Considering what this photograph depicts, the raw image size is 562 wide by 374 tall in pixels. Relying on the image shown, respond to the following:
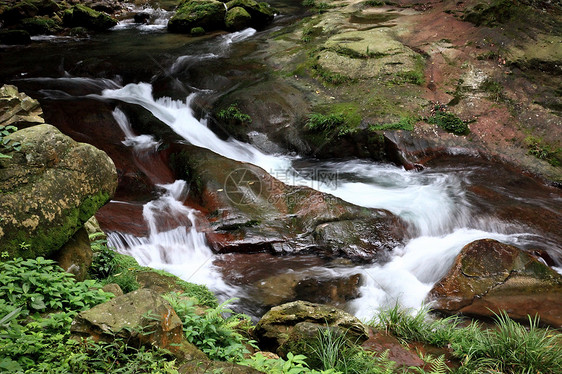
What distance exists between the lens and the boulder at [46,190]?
3.95m

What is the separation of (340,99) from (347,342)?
28.1 feet

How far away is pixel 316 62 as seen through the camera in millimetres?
13156

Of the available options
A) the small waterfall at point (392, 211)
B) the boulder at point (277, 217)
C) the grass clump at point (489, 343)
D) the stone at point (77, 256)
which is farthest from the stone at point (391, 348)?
the stone at point (77, 256)

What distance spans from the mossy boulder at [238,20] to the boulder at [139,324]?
54.8 feet

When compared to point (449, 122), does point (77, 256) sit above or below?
above

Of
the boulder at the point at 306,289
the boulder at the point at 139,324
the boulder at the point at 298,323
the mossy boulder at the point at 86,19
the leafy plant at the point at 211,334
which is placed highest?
the mossy boulder at the point at 86,19

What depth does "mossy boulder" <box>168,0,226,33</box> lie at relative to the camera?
18.3 metres

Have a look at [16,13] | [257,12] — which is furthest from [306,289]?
[16,13]

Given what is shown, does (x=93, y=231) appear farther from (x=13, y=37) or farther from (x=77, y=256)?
(x=13, y=37)

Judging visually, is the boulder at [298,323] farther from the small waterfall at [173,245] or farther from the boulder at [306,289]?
the small waterfall at [173,245]

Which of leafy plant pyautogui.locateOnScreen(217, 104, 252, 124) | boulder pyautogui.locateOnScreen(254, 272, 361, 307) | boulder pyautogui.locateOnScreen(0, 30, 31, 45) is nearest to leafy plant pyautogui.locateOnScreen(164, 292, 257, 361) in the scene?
boulder pyautogui.locateOnScreen(254, 272, 361, 307)

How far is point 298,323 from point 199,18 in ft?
55.3

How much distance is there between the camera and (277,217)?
815cm

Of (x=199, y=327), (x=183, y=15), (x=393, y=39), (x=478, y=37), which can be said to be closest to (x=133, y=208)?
(x=199, y=327)
